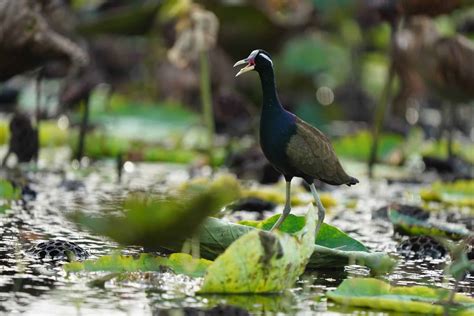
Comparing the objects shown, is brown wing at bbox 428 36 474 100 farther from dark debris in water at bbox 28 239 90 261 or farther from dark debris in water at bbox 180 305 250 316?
dark debris in water at bbox 180 305 250 316

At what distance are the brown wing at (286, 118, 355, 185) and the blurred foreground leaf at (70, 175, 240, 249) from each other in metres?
0.74

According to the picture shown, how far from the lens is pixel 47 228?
513 centimetres

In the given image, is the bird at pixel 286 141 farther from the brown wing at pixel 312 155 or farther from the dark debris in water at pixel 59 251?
the dark debris in water at pixel 59 251

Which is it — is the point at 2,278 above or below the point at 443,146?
below

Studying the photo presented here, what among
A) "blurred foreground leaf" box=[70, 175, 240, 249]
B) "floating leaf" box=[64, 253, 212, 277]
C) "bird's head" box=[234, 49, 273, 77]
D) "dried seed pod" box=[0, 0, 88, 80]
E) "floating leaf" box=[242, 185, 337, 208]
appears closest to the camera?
"blurred foreground leaf" box=[70, 175, 240, 249]

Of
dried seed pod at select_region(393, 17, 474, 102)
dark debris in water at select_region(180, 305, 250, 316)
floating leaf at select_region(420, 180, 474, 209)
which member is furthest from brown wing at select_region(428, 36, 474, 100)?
dark debris in water at select_region(180, 305, 250, 316)

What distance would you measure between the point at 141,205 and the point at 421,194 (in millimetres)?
3666

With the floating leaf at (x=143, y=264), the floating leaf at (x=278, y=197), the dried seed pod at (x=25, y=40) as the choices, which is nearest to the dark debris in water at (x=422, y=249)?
the floating leaf at (x=143, y=264)

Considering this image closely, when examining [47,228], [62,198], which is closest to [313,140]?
[47,228]

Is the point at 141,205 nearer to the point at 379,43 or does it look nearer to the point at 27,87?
the point at 27,87

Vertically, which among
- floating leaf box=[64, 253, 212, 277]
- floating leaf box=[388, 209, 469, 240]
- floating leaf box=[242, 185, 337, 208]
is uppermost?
floating leaf box=[242, 185, 337, 208]

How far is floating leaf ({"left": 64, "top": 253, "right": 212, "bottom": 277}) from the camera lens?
393cm

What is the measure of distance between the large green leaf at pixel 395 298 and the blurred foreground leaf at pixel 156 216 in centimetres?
49

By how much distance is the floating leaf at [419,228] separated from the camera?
17.3 feet
